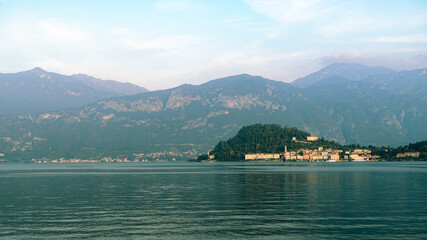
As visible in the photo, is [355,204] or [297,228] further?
[355,204]

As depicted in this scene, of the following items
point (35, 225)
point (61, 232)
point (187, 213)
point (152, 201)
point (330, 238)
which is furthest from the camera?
point (152, 201)

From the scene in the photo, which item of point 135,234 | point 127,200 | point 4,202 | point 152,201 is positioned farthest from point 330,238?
point 4,202

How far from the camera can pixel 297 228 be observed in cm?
4141

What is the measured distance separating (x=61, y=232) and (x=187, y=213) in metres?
15.5

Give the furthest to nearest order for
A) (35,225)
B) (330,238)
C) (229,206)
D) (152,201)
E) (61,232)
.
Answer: (152,201)
(229,206)
(35,225)
(61,232)
(330,238)

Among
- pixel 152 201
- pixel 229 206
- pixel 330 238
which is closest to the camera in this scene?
pixel 330 238

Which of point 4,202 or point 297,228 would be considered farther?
point 4,202

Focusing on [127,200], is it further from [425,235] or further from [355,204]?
[425,235]

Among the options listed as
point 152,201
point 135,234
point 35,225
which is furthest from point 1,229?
point 152,201

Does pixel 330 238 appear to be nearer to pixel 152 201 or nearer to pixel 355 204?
pixel 355 204

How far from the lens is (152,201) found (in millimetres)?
63750

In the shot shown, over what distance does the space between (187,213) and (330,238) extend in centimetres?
1921

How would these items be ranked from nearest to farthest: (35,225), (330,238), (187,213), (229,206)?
(330,238)
(35,225)
(187,213)
(229,206)

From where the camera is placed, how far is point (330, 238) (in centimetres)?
3706
